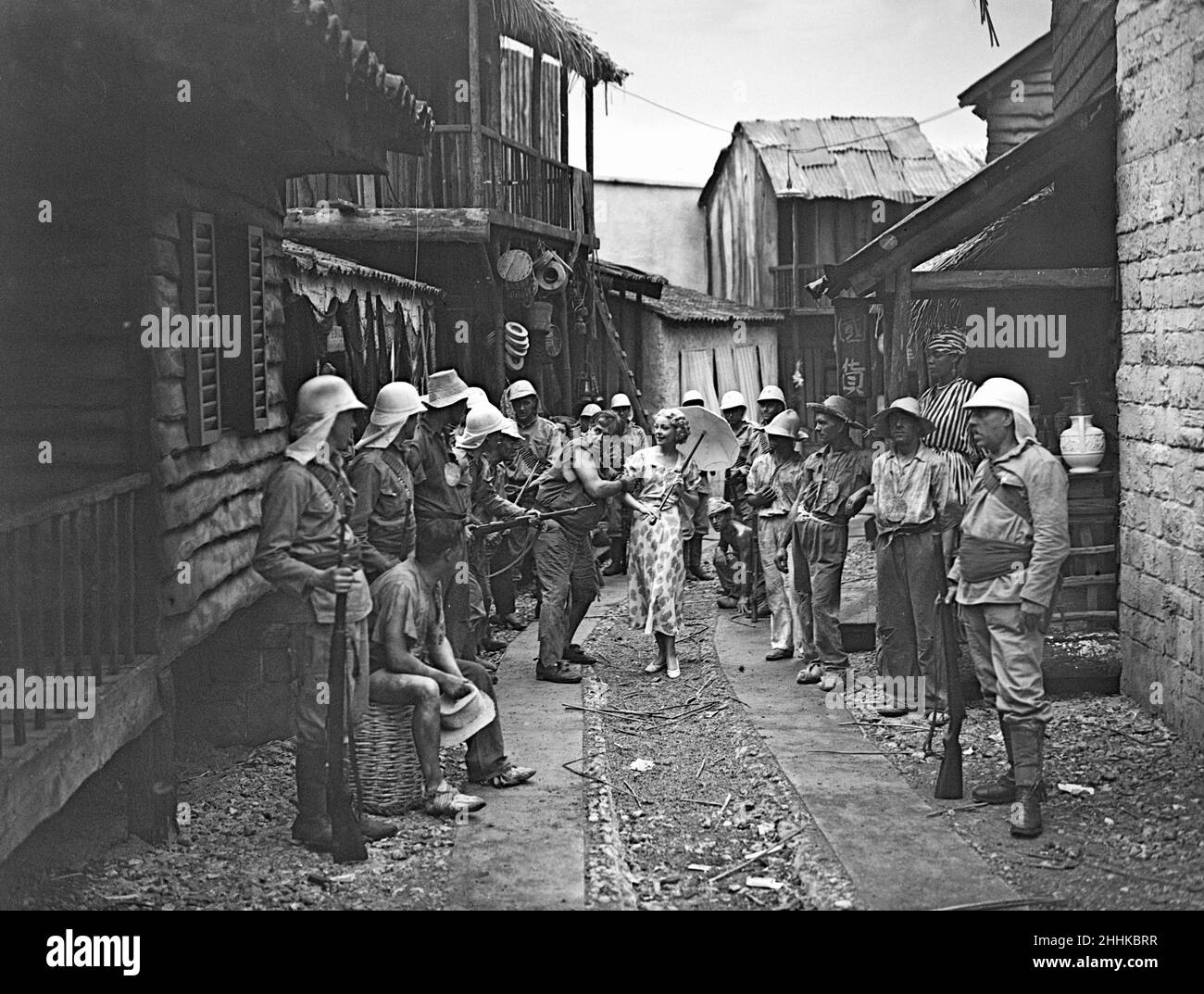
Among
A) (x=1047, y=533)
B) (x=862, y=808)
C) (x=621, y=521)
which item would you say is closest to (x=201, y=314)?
(x=862, y=808)

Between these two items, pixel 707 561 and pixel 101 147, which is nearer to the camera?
pixel 101 147

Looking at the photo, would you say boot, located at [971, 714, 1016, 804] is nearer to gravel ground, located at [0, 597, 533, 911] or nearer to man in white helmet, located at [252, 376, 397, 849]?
gravel ground, located at [0, 597, 533, 911]

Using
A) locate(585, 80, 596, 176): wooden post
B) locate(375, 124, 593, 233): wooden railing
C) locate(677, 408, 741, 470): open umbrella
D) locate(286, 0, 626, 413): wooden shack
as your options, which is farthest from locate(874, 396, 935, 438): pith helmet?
locate(585, 80, 596, 176): wooden post

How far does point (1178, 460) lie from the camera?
828 centimetres

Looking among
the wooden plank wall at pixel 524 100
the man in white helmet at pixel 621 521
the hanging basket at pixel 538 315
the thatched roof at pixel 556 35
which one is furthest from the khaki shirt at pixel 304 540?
the hanging basket at pixel 538 315

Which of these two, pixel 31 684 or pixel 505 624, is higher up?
pixel 31 684

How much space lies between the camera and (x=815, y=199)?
27.2m

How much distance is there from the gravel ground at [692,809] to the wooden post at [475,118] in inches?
234

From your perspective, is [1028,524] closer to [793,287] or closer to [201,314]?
[201,314]

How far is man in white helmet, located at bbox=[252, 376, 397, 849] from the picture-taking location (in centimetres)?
626

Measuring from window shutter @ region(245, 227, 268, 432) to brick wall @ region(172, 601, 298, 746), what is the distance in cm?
134

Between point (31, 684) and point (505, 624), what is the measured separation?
25.2ft
